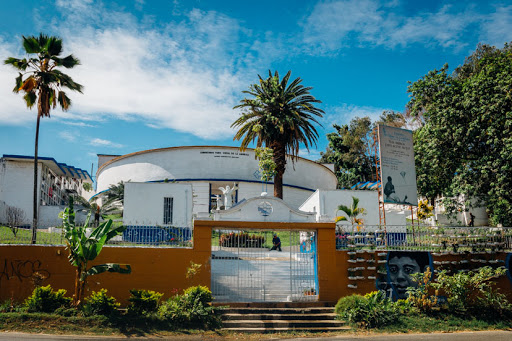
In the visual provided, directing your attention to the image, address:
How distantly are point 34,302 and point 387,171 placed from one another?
15.5 m

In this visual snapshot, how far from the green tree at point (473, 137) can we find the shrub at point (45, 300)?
19.5 m

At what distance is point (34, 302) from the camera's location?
1348 centimetres

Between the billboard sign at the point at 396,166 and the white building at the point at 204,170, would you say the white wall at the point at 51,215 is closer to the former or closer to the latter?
the white building at the point at 204,170

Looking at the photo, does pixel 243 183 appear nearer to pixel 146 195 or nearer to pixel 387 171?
pixel 146 195

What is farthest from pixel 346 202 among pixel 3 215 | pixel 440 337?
pixel 3 215

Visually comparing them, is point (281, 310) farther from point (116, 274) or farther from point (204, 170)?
point (204, 170)

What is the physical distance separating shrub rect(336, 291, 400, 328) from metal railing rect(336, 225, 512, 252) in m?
2.42

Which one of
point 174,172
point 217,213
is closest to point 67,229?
point 217,213

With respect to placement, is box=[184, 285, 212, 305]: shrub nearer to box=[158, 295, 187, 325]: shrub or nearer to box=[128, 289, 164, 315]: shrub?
box=[158, 295, 187, 325]: shrub

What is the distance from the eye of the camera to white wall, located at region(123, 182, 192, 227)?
24.8 m

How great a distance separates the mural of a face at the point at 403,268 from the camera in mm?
16219

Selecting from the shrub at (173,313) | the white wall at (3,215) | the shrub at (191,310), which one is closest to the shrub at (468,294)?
the shrub at (191,310)

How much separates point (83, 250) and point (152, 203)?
1099cm

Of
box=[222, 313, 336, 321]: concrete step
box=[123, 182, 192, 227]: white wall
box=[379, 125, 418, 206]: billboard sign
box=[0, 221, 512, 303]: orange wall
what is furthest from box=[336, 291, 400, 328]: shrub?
box=[123, 182, 192, 227]: white wall
